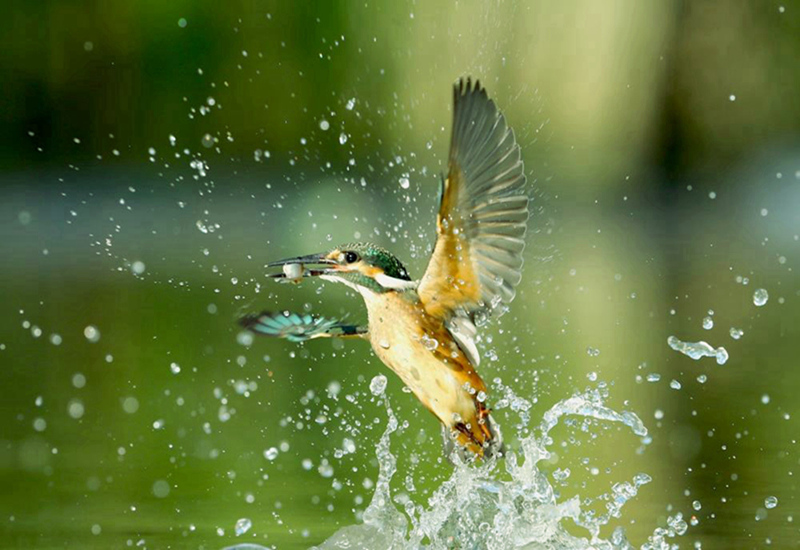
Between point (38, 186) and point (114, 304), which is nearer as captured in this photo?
point (114, 304)

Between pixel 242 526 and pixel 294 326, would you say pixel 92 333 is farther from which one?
pixel 294 326

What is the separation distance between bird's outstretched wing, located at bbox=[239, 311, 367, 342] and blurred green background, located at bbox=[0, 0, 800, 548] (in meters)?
0.56

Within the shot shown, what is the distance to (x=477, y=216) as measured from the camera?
221 cm

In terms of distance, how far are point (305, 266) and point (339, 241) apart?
25.7 ft

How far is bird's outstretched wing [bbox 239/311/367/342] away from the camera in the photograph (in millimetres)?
2299

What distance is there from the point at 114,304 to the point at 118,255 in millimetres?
2853

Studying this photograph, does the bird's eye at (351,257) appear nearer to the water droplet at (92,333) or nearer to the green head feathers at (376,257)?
the green head feathers at (376,257)

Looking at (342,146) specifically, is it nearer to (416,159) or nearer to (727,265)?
(416,159)

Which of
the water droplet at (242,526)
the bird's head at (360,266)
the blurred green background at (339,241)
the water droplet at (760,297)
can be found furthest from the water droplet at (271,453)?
the water droplet at (760,297)

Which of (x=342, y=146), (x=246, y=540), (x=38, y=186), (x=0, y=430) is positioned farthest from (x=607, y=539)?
(x=342, y=146)

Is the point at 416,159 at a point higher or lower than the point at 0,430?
lower

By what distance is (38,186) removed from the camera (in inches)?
581

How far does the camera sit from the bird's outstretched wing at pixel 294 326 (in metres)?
2.30

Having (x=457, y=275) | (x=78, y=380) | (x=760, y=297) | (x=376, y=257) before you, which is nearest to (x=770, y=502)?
(x=457, y=275)
